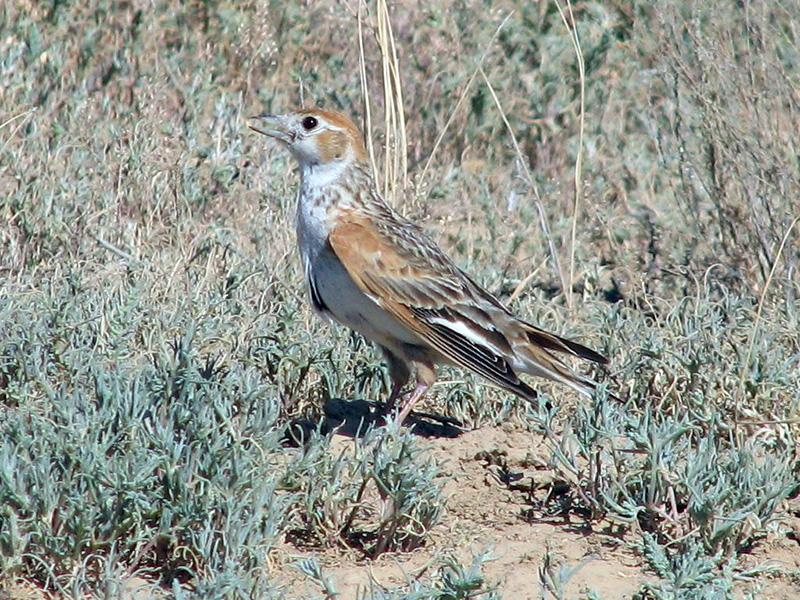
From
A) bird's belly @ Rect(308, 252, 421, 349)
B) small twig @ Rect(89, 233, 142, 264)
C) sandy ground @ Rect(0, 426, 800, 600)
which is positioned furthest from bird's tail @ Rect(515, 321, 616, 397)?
small twig @ Rect(89, 233, 142, 264)

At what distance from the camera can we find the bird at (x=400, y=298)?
5.76 metres

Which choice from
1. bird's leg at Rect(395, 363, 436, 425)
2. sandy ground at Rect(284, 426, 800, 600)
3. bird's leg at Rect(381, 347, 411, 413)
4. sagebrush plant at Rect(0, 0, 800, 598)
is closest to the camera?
sagebrush plant at Rect(0, 0, 800, 598)

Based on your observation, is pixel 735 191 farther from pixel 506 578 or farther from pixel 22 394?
pixel 22 394

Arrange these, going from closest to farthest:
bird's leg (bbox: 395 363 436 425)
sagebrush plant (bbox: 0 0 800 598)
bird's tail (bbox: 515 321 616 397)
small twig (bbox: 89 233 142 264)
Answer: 1. sagebrush plant (bbox: 0 0 800 598)
2. bird's tail (bbox: 515 321 616 397)
3. bird's leg (bbox: 395 363 436 425)
4. small twig (bbox: 89 233 142 264)

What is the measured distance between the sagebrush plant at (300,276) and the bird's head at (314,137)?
77 cm

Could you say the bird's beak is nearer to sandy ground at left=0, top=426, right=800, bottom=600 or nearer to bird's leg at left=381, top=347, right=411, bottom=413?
bird's leg at left=381, top=347, right=411, bottom=413

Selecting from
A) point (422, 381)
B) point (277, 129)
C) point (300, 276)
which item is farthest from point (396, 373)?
point (277, 129)

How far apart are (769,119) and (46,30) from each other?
5057 mm

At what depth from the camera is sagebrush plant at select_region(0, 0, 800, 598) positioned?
4.64 metres

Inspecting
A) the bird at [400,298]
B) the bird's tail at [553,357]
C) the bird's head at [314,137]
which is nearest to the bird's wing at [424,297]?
the bird at [400,298]

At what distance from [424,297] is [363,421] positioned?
64cm

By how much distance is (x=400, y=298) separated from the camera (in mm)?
5812

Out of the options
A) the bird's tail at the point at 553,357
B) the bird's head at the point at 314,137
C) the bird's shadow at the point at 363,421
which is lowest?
the bird's shadow at the point at 363,421

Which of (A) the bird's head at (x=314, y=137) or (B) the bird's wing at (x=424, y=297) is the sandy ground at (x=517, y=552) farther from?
(A) the bird's head at (x=314, y=137)
